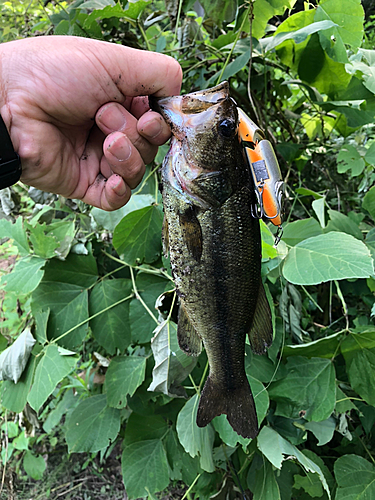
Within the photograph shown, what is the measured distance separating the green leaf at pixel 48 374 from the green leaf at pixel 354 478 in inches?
36.9

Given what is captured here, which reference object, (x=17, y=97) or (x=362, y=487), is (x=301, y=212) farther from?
(x=17, y=97)

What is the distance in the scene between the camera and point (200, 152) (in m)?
0.79

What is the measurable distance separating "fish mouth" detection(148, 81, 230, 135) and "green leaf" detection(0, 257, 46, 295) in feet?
2.59

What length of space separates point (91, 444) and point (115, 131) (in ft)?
4.05

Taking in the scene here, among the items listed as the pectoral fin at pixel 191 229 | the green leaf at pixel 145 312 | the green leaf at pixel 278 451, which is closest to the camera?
the pectoral fin at pixel 191 229

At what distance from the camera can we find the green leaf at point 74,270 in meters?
1.44

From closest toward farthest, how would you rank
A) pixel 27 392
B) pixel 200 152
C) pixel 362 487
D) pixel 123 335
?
1. pixel 200 152
2. pixel 362 487
3. pixel 27 392
4. pixel 123 335

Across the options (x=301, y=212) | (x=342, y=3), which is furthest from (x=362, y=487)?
(x=342, y=3)

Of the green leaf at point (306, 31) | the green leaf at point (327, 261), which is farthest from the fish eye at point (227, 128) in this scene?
the green leaf at point (306, 31)

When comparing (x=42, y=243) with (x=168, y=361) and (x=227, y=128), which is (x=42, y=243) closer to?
(x=168, y=361)

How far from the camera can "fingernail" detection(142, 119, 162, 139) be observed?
0.89 meters

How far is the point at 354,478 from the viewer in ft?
3.89

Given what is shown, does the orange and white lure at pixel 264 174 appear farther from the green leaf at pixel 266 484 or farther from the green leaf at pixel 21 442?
the green leaf at pixel 21 442

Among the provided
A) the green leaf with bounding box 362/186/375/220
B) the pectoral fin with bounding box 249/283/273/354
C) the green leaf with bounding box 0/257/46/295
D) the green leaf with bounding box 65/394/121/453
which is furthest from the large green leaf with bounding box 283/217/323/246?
the green leaf with bounding box 65/394/121/453
